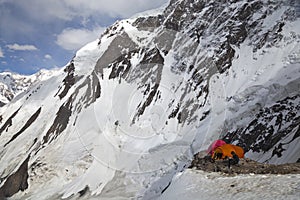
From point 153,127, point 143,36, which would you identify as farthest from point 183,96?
point 143,36

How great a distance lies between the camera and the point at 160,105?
181ft

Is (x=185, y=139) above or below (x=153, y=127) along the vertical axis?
below

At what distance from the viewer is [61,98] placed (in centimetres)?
7788

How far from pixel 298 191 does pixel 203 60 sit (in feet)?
153

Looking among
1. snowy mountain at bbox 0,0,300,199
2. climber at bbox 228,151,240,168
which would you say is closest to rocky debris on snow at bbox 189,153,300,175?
climber at bbox 228,151,240,168

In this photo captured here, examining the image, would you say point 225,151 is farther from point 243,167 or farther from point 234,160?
point 243,167

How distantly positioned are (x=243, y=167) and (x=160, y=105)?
136 feet

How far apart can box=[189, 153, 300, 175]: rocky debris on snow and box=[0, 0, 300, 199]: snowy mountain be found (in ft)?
33.9

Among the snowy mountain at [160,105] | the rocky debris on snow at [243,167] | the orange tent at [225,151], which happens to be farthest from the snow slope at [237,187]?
the snowy mountain at [160,105]

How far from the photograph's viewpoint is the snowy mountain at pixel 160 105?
36.7 m

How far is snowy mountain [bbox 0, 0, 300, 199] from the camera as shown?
36.7m

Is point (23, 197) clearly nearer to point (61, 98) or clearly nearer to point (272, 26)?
point (61, 98)

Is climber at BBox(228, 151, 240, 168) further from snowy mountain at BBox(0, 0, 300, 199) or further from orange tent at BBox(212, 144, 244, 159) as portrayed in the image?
snowy mountain at BBox(0, 0, 300, 199)

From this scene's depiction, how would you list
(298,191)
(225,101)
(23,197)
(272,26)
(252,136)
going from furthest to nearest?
(23,197) → (272,26) → (225,101) → (252,136) → (298,191)
